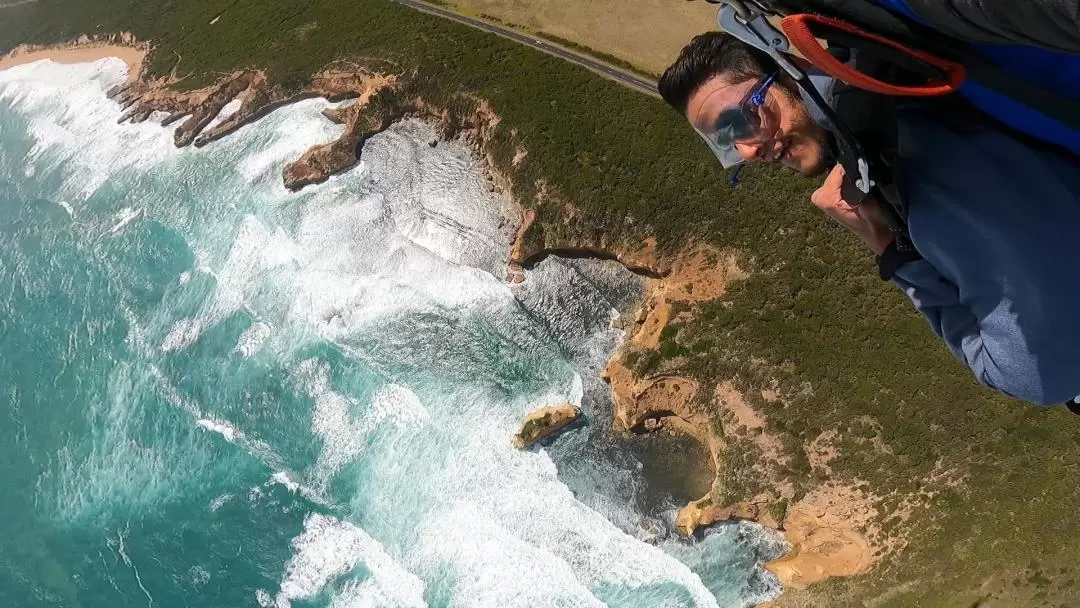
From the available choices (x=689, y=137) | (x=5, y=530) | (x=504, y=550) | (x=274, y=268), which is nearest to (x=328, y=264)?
(x=274, y=268)

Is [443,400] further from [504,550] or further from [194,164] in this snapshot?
[194,164]

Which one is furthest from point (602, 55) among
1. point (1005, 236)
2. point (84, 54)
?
point (84, 54)

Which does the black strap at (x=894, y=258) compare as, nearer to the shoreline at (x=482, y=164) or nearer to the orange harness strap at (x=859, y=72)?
the orange harness strap at (x=859, y=72)

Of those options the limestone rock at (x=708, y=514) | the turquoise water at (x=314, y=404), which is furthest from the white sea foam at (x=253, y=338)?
the limestone rock at (x=708, y=514)

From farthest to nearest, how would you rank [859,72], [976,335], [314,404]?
[314,404] < [976,335] < [859,72]

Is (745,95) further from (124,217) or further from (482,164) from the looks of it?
(124,217)
